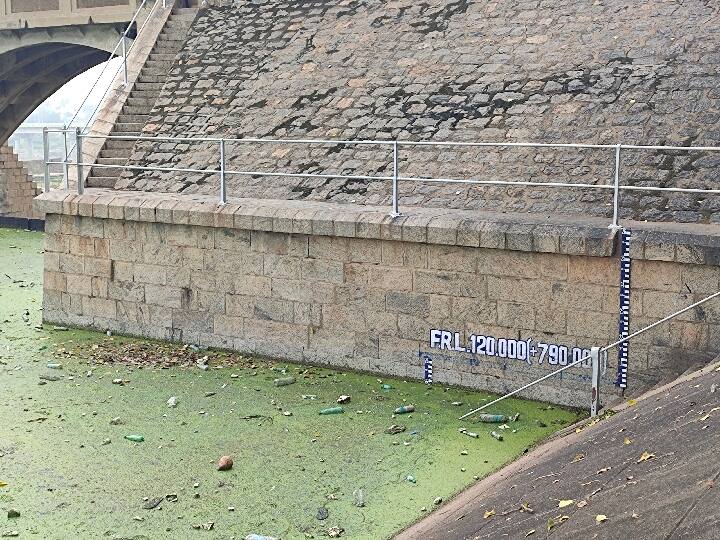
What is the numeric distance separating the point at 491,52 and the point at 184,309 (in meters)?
5.66

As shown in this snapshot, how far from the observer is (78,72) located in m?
29.1

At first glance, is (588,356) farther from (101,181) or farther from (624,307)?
(101,181)

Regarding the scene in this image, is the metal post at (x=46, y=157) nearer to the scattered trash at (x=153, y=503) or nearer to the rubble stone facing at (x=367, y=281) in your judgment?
the rubble stone facing at (x=367, y=281)

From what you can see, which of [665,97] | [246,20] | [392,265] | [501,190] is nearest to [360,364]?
[392,265]

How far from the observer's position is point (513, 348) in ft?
32.5

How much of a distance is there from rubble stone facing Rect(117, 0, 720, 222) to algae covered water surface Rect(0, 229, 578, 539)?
2.81 metres

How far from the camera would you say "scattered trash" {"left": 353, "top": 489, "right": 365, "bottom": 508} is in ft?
24.0

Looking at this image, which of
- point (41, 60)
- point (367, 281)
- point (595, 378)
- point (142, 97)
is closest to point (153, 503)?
point (595, 378)

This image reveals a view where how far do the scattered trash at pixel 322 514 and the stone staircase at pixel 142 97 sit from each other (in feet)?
28.0

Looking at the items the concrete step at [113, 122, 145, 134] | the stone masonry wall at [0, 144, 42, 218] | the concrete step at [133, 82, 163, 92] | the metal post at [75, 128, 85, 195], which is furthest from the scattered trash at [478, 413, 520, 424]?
the stone masonry wall at [0, 144, 42, 218]

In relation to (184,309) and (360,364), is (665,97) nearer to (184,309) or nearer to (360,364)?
(360,364)

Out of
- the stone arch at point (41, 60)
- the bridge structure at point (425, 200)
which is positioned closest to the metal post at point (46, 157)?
the bridge structure at point (425, 200)

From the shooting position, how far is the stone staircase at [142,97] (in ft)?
49.5

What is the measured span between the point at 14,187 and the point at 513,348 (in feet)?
72.8
